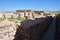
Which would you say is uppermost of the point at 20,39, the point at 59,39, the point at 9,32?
the point at 9,32

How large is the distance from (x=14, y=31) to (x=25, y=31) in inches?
43.1

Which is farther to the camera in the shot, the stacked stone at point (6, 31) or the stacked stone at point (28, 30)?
the stacked stone at point (28, 30)

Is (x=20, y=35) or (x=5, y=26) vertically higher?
(x=5, y=26)

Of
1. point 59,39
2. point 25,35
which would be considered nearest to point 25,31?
point 25,35

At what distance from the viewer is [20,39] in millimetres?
A: 3971

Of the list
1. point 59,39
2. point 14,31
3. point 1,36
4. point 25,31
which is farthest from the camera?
point 59,39

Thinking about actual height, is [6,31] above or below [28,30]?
above

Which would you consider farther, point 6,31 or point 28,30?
point 28,30

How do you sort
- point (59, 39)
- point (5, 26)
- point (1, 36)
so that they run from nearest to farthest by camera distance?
point (1, 36) → point (5, 26) → point (59, 39)

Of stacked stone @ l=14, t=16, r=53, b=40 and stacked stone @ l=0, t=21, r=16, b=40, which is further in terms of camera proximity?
stacked stone @ l=14, t=16, r=53, b=40

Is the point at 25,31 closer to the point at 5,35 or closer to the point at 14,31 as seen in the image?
the point at 14,31

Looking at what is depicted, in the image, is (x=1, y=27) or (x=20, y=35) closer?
(x=1, y=27)

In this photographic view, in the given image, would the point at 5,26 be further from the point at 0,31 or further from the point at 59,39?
the point at 59,39

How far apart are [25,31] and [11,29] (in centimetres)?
124
